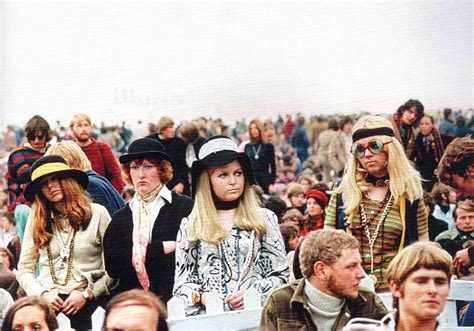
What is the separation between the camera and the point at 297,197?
3.71 m

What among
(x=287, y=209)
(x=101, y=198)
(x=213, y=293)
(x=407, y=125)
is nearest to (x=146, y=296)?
(x=213, y=293)

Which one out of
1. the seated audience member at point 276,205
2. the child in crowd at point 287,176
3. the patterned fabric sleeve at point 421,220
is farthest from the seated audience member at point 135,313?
the child in crowd at point 287,176

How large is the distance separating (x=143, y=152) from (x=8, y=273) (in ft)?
2.07

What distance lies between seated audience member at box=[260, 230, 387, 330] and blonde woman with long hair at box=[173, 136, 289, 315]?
0.24m

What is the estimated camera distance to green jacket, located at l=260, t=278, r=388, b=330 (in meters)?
2.12

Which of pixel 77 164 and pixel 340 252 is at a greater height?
pixel 77 164

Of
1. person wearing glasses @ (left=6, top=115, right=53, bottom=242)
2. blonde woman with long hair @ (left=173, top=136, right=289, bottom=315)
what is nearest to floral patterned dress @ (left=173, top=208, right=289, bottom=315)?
blonde woman with long hair @ (left=173, top=136, right=289, bottom=315)

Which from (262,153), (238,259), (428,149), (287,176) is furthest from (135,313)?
(287,176)

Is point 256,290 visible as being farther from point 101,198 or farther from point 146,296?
point 101,198

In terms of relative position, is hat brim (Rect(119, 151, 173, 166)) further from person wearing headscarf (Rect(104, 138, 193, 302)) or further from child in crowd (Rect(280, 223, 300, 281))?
child in crowd (Rect(280, 223, 300, 281))

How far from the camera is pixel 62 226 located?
2.57 meters

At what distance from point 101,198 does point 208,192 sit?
47 centimetres

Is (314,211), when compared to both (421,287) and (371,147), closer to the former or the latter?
(371,147)

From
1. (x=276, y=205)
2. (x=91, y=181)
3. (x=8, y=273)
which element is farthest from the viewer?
(x=276, y=205)
